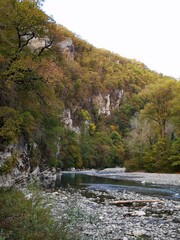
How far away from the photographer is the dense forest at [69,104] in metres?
14.2

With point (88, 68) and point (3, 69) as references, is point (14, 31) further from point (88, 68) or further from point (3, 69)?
point (88, 68)

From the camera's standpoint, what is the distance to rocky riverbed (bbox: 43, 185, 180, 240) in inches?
300

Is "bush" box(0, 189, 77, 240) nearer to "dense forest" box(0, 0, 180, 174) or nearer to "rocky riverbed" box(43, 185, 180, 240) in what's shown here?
"rocky riverbed" box(43, 185, 180, 240)

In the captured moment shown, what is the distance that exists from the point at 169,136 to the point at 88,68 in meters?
66.6

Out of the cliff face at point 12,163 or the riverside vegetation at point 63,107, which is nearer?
the riverside vegetation at point 63,107

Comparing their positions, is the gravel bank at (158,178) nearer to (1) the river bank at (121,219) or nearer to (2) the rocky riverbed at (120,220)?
(1) the river bank at (121,219)

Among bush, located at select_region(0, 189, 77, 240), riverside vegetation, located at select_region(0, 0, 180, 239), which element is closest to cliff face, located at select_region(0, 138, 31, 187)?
riverside vegetation, located at select_region(0, 0, 180, 239)

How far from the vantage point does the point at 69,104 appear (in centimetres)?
6975

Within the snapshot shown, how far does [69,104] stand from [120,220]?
59732mm

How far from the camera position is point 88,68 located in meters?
107

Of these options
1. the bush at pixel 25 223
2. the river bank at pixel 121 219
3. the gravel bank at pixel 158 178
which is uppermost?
the bush at pixel 25 223

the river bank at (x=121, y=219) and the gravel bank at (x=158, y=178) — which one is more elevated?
the river bank at (x=121, y=219)

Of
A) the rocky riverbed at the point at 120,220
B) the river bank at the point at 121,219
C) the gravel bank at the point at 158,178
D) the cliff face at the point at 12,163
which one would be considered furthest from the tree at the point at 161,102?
the rocky riverbed at the point at 120,220

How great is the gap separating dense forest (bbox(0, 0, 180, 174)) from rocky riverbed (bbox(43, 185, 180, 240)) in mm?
5048
